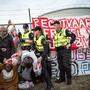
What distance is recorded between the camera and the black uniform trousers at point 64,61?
621 inches

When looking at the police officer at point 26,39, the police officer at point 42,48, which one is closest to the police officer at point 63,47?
the police officer at point 42,48

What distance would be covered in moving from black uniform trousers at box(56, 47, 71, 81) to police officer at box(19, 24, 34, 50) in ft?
2.69

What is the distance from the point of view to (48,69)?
1557 centimetres

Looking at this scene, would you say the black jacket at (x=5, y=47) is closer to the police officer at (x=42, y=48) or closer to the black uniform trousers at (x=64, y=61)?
the police officer at (x=42, y=48)

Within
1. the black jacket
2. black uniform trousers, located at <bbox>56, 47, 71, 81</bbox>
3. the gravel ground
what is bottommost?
the gravel ground

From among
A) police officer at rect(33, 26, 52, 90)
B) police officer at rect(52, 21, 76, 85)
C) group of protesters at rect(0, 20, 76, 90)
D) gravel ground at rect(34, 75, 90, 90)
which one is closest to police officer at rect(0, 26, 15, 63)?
group of protesters at rect(0, 20, 76, 90)

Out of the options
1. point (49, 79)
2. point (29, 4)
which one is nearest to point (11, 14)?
point (29, 4)

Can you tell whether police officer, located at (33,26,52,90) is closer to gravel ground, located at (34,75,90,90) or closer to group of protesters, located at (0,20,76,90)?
group of protesters, located at (0,20,76,90)

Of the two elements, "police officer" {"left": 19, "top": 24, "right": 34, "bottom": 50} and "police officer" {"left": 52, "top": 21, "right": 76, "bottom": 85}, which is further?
"police officer" {"left": 52, "top": 21, "right": 76, "bottom": 85}

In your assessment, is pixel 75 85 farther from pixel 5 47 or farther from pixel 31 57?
pixel 5 47

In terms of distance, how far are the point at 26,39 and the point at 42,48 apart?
2.22ft

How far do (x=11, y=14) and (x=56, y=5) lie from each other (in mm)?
2800

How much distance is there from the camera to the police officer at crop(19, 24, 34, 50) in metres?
15.5

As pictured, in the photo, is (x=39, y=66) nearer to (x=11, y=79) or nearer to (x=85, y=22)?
(x=11, y=79)
